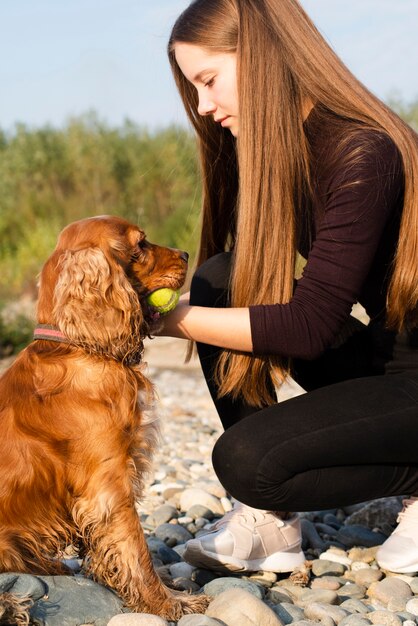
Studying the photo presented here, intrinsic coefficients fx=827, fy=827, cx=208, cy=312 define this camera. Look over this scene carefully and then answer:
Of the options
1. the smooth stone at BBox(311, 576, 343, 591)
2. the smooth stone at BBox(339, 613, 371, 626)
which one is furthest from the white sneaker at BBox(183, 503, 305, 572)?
the smooth stone at BBox(339, 613, 371, 626)

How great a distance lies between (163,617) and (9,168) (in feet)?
47.5

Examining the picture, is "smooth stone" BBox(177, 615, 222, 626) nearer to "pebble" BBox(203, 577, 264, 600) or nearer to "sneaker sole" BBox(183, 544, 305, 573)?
"pebble" BBox(203, 577, 264, 600)

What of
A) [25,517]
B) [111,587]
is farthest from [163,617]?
[25,517]

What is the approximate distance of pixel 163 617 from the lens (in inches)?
106

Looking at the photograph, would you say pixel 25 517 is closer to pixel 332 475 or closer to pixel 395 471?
pixel 332 475

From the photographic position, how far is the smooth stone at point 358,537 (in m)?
3.49

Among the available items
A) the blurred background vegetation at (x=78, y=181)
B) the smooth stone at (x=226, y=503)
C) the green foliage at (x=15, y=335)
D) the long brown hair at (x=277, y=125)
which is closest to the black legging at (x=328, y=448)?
the long brown hair at (x=277, y=125)

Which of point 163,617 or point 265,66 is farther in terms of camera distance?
point 265,66

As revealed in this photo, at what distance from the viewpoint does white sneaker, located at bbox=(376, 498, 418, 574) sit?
3.08 meters

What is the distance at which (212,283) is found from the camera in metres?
3.40

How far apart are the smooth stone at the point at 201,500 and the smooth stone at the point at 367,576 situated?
87 cm

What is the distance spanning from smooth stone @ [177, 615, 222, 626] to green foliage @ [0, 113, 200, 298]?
11529mm

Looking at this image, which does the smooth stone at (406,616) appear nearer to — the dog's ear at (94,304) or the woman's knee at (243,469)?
the woman's knee at (243,469)

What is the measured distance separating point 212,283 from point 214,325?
0.52 m
